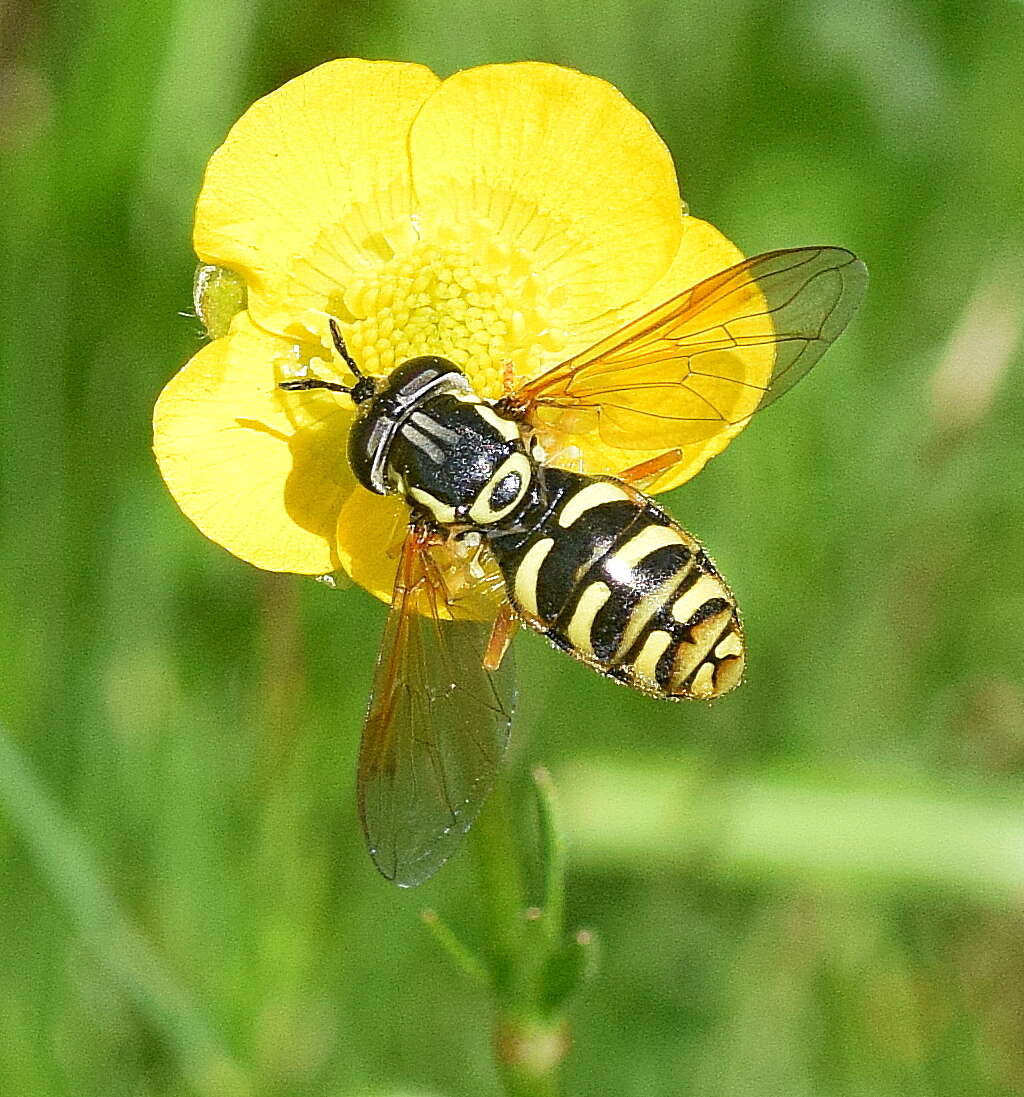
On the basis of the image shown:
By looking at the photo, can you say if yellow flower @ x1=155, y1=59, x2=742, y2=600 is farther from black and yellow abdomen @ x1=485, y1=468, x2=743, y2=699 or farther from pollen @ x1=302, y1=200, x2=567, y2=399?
black and yellow abdomen @ x1=485, y1=468, x2=743, y2=699

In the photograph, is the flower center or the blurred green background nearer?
the flower center

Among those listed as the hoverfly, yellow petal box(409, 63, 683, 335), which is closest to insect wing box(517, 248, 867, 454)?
the hoverfly

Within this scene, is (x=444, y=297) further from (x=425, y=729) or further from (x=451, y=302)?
(x=425, y=729)

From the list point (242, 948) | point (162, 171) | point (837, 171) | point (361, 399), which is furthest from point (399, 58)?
point (242, 948)

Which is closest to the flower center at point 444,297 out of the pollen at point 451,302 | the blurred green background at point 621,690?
the pollen at point 451,302

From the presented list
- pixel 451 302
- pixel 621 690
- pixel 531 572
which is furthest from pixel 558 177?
pixel 621 690

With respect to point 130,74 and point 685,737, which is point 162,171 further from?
point 685,737
